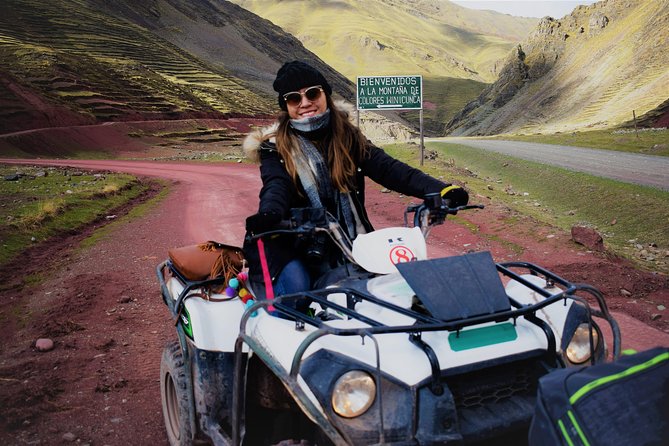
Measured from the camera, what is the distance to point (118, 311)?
6480mm

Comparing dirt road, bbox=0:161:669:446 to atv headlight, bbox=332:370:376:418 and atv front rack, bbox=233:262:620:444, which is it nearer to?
atv front rack, bbox=233:262:620:444

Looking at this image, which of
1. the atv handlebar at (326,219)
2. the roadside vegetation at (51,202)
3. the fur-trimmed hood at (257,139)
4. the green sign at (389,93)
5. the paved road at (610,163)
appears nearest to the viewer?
the atv handlebar at (326,219)

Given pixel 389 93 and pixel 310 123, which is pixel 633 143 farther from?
pixel 310 123

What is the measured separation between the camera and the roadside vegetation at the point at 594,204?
9438 millimetres

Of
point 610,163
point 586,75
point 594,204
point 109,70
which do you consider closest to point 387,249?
point 594,204

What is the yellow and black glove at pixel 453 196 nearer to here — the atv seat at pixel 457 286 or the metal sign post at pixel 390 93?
the atv seat at pixel 457 286

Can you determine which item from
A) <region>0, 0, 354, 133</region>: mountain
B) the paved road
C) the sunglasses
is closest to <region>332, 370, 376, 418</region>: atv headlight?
the sunglasses

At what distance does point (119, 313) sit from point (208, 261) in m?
3.21

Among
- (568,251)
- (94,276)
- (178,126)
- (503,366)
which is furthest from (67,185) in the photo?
(178,126)

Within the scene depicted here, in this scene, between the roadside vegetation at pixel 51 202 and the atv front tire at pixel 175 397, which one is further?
the roadside vegetation at pixel 51 202

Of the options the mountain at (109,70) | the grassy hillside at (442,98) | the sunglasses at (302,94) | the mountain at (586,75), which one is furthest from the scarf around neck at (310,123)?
the grassy hillside at (442,98)

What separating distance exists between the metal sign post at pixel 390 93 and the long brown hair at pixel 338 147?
1645cm

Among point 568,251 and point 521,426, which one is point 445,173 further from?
point 521,426

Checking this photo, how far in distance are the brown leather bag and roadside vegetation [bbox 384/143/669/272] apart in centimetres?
617
